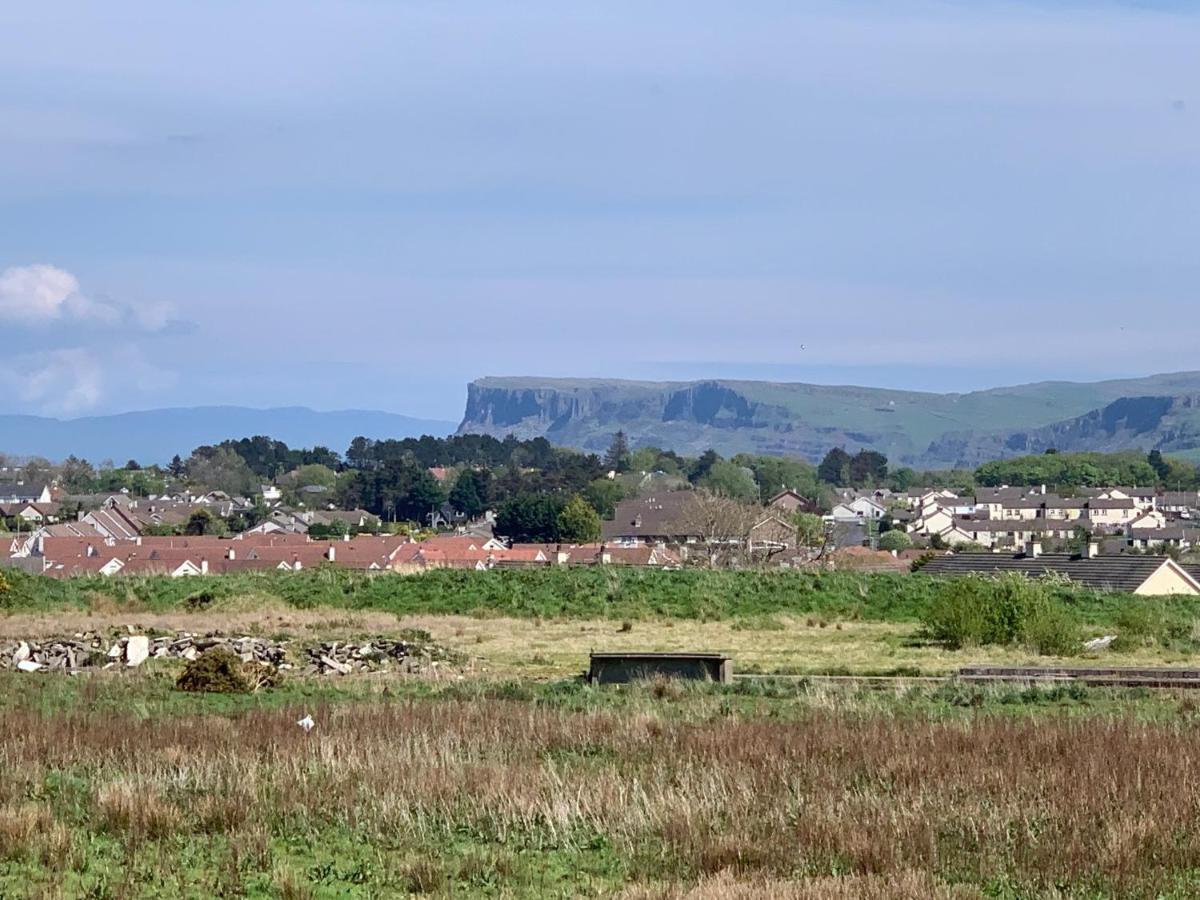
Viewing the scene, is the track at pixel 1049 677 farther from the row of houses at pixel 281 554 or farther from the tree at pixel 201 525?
the tree at pixel 201 525

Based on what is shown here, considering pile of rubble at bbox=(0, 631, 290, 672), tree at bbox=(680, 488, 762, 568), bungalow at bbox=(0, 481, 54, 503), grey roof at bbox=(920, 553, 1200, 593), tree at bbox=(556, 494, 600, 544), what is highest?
pile of rubble at bbox=(0, 631, 290, 672)

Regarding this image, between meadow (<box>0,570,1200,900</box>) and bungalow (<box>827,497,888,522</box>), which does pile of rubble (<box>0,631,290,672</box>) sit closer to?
meadow (<box>0,570,1200,900</box>)

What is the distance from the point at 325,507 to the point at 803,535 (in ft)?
287

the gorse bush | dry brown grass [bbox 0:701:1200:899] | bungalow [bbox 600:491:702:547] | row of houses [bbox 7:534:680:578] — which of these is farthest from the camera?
bungalow [bbox 600:491:702:547]

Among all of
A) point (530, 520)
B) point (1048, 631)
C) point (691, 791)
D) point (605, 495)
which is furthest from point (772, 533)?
point (691, 791)

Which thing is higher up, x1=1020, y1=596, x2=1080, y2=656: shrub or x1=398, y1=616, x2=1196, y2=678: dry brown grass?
x1=1020, y1=596, x2=1080, y2=656: shrub

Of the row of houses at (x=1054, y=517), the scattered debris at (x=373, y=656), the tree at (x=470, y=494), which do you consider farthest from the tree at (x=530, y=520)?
the scattered debris at (x=373, y=656)

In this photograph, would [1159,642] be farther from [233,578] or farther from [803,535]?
[803,535]

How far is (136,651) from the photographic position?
91.2 feet

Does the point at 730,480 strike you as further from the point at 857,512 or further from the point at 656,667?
the point at 656,667

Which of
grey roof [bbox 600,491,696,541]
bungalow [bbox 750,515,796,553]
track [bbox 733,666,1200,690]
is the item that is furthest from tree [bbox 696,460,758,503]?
track [bbox 733,666,1200,690]

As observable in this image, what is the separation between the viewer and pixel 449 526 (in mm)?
159125

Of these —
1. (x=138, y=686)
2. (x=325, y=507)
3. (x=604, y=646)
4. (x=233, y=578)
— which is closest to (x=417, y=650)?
(x=604, y=646)

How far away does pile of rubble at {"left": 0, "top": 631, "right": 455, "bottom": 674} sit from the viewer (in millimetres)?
27359
